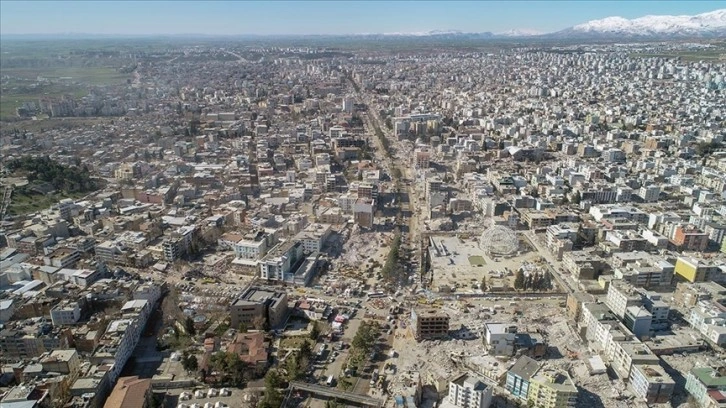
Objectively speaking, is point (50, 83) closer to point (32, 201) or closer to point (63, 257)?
point (32, 201)

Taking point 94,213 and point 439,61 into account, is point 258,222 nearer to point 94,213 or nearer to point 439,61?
point 94,213

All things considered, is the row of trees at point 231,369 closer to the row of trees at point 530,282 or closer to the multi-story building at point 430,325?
the multi-story building at point 430,325

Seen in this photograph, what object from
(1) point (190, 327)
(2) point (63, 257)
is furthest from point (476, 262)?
(2) point (63, 257)

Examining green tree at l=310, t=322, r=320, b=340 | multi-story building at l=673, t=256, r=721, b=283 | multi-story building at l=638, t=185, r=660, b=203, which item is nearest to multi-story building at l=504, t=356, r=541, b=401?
green tree at l=310, t=322, r=320, b=340

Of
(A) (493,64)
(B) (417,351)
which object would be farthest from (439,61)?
(B) (417,351)

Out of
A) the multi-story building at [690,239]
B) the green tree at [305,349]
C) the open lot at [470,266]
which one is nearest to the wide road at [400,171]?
the open lot at [470,266]
